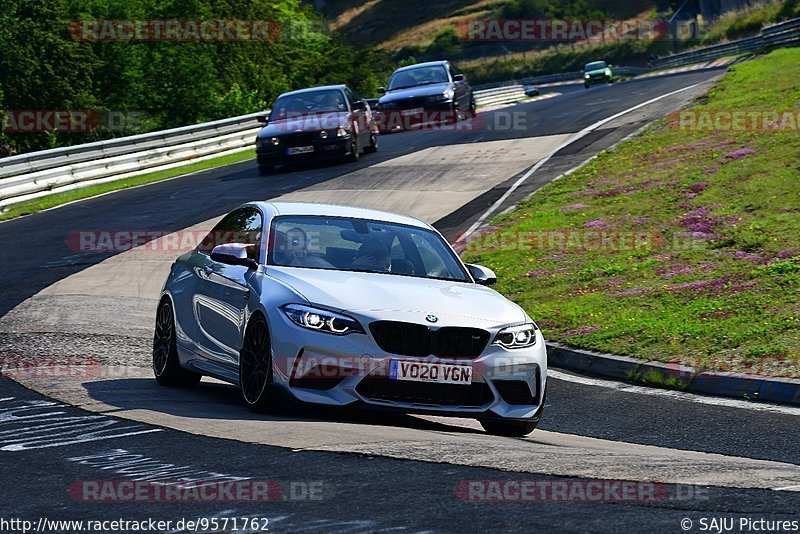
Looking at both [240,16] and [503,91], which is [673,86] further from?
[240,16]

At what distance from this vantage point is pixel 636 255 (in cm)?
1723

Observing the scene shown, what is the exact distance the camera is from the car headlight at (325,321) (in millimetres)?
8422

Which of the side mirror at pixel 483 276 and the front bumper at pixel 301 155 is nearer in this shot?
the side mirror at pixel 483 276

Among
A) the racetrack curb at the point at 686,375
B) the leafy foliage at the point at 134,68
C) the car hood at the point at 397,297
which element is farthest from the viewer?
the leafy foliage at the point at 134,68

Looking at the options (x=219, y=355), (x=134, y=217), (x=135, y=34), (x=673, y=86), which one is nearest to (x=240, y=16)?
(x=135, y=34)

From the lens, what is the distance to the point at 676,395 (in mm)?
10969

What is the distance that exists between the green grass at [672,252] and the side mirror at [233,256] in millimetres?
4350

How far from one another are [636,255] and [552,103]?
29743 millimetres

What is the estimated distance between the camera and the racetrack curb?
413 inches

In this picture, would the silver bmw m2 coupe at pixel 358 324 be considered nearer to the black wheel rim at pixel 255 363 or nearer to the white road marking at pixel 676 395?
the black wheel rim at pixel 255 363

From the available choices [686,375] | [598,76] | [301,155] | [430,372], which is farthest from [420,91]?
[598,76]

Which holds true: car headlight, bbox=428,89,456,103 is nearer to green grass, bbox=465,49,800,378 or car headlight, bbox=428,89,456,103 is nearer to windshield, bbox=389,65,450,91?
windshield, bbox=389,65,450,91

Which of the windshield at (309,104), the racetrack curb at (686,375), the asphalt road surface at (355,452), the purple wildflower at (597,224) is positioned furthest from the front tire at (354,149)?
the racetrack curb at (686,375)

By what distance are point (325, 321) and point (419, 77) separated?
30003 millimetres
